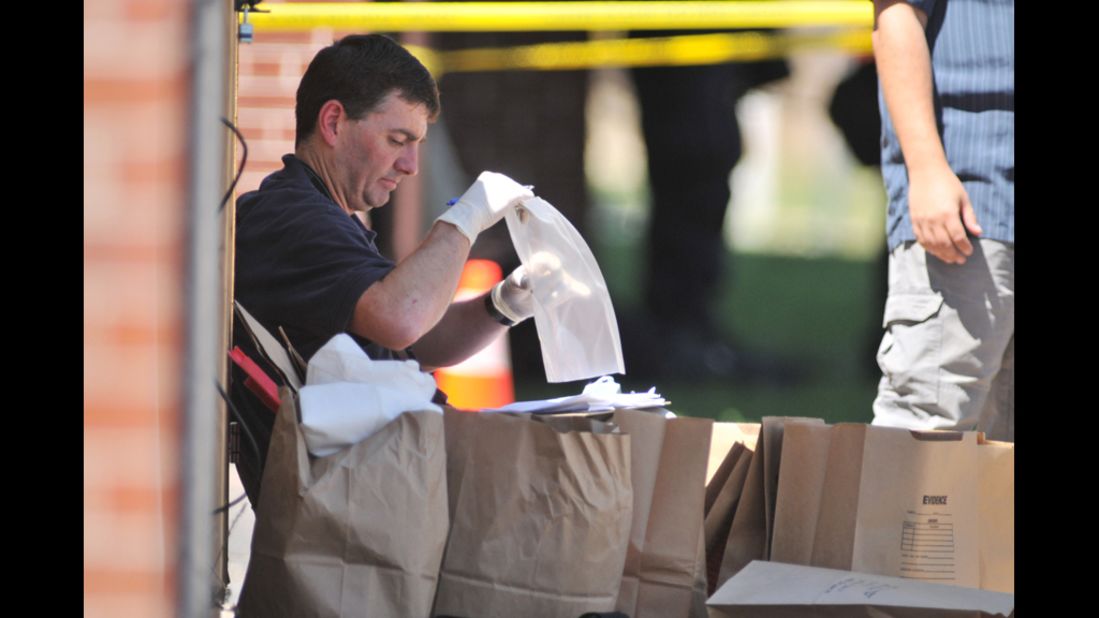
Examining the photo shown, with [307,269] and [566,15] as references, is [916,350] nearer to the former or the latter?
[307,269]

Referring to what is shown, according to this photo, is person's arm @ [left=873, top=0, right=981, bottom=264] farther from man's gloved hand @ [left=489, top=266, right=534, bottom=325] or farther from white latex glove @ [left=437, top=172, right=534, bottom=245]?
white latex glove @ [left=437, top=172, right=534, bottom=245]

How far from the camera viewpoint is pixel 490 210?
2256 millimetres

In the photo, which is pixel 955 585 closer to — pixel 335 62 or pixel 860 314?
pixel 335 62

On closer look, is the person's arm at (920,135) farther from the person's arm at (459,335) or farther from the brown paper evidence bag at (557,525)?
the brown paper evidence bag at (557,525)

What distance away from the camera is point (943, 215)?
2707 mm

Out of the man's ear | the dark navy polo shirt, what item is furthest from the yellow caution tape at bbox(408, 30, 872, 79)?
the dark navy polo shirt

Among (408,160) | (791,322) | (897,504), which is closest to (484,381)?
(791,322)

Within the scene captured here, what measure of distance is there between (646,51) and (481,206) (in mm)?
1841

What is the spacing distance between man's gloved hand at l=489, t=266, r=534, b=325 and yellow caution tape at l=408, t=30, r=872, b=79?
1.36 metres

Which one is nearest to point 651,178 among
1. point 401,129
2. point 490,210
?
point 401,129

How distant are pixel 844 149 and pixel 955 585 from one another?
94.2 inches

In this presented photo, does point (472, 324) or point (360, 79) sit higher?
point (360, 79)

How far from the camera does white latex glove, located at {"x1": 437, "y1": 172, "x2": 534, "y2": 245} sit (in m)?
2.25

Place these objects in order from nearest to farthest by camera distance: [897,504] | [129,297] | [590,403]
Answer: [129,297]
[897,504]
[590,403]
